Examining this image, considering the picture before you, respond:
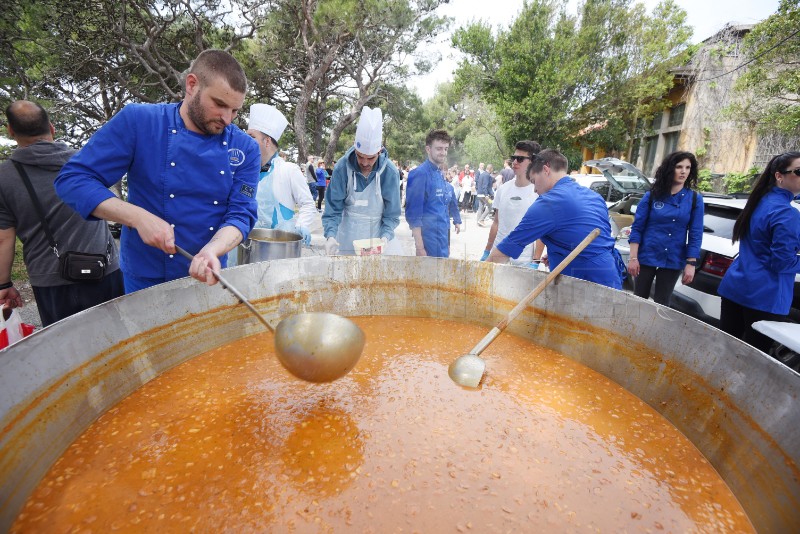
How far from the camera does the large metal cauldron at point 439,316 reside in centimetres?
122

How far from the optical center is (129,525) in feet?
3.75

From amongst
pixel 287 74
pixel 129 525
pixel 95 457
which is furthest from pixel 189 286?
pixel 287 74

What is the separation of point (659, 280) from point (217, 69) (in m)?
3.76

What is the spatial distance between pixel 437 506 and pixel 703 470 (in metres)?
1.01

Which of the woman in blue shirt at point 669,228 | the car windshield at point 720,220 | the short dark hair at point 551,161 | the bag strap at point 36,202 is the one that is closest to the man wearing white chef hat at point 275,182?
the bag strap at point 36,202

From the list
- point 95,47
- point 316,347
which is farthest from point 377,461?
point 95,47

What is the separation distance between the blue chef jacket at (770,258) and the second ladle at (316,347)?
2728mm

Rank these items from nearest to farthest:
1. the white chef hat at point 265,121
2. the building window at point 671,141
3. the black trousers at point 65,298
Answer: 1. the black trousers at point 65,298
2. the white chef hat at point 265,121
3. the building window at point 671,141

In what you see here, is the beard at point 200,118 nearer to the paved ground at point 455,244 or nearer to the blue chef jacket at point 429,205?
the blue chef jacket at point 429,205

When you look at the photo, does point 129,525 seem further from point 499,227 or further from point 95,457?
point 499,227

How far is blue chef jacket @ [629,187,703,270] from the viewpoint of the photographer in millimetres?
3393

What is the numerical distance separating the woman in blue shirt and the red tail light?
0.32 feet

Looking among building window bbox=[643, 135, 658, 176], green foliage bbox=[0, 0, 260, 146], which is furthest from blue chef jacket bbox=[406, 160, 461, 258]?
building window bbox=[643, 135, 658, 176]

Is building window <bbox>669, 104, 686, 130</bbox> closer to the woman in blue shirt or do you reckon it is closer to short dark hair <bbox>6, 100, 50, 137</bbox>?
the woman in blue shirt
